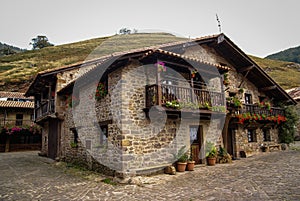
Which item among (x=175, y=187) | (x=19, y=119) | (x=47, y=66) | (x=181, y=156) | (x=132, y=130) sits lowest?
(x=175, y=187)

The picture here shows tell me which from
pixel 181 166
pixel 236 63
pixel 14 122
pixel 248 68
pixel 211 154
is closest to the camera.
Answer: pixel 181 166

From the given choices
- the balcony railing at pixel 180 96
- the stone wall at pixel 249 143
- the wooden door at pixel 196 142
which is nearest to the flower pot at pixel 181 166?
the wooden door at pixel 196 142

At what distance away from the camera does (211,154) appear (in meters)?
10.6

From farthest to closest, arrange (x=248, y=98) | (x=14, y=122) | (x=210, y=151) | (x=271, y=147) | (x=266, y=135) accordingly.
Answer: (x=14, y=122) → (x=266, y=135) → (x=248, y=98) → (x=271, y=147) → (x=210, y=151)

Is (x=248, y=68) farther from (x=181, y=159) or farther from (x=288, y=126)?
(x=181, y=159)

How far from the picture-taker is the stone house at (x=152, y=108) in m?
8.33

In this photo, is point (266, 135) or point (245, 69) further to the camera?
point (266, 135)

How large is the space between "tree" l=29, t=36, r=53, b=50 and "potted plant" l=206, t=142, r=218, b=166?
68.9m

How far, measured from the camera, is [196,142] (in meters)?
10.6

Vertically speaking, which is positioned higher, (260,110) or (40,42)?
(40,42)

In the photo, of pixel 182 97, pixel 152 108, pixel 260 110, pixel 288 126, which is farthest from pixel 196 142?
pixel 288 126

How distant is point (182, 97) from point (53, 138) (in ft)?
32.0

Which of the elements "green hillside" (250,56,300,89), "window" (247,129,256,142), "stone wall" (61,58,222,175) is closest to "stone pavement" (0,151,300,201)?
"stone wall" (61,58,222,175)

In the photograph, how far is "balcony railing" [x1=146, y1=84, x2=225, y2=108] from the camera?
8.27 m
